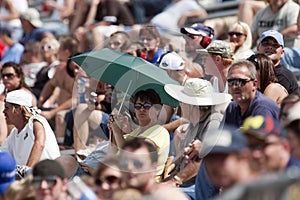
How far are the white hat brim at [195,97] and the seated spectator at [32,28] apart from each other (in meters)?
5.61

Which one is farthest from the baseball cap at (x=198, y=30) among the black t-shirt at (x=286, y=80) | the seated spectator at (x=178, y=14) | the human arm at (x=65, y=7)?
the human arm at (x=65, y=7)

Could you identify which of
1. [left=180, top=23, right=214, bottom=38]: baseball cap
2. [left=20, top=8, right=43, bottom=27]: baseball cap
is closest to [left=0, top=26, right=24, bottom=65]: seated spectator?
[left=20, top=8, right=43, bottom=27]: baseball cap

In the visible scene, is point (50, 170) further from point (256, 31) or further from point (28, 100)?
point (256, 31)

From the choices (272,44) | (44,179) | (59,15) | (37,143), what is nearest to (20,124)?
(37,143)

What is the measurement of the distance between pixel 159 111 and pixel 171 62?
0.96 metres

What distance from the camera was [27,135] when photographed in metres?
8.80

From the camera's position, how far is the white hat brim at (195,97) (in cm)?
804

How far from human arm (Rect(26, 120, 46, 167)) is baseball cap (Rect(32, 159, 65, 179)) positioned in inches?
87.9

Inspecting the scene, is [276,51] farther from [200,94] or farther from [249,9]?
[249,9]

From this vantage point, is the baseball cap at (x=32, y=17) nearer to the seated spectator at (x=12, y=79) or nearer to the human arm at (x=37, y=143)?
the seated spectator at (x=12, y=79)

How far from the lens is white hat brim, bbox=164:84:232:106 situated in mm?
8039

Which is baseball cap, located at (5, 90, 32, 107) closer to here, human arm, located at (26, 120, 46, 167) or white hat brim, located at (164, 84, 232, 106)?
human arm, located at (26, 120, 46, 167)

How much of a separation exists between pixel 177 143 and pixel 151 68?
0.93 meters

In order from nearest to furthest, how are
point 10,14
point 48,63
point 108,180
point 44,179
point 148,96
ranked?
point 108,180 → point 44,179 → point 148,96 → point 48,63 → point 10,14
